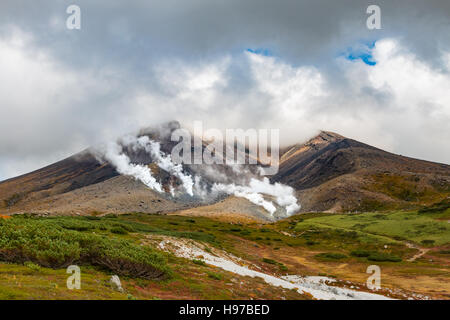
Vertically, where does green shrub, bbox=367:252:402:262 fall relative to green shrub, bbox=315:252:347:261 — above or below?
above

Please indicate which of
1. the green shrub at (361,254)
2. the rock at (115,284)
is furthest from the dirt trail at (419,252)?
the rock at (115,284)

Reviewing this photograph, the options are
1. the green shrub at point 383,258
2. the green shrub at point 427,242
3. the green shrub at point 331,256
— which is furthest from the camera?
the green shrub at point 427,242

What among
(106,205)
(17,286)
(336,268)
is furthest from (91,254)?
(106,205)

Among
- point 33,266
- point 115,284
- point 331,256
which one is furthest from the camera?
point 331,256

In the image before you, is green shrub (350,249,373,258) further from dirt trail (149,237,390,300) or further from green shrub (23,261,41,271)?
green shrub (23,261,41,271)

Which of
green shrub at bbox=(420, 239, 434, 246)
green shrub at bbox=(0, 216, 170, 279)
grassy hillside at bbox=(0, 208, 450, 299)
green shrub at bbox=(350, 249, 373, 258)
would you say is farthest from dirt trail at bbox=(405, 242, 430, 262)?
green shrub at bbox=(0, 216, 170, 279)

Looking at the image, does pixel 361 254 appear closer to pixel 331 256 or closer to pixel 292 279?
pixel 331 256

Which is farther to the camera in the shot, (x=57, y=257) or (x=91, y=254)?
(x=91, y=254)

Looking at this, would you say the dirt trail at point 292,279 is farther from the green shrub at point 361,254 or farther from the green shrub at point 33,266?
the green shrub at point 361,254

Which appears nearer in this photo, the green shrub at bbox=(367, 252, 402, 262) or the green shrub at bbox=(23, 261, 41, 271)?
the green shrub at bbox=(23, 261, 41, 271)

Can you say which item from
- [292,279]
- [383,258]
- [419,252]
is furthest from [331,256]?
[292,279]

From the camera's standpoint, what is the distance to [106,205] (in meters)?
164
